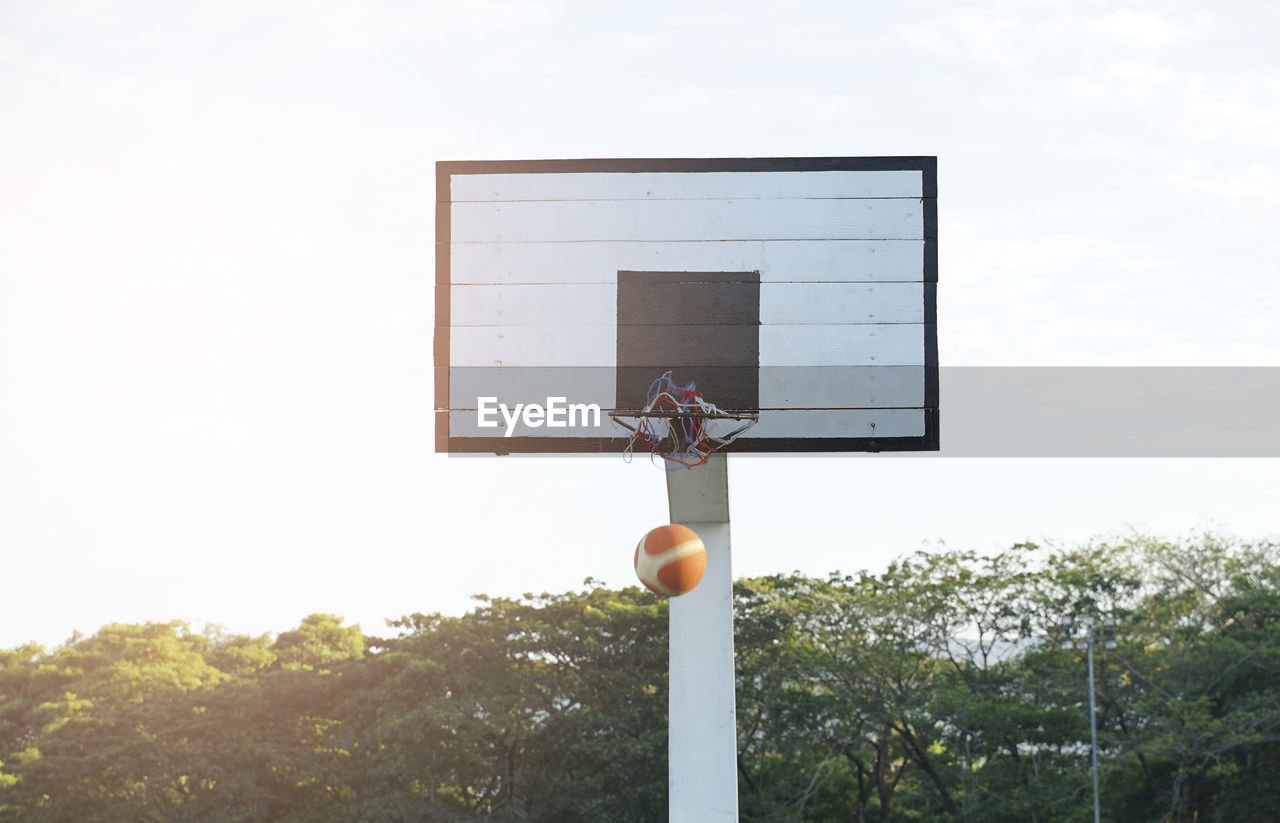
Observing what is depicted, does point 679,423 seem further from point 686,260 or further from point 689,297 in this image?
point 686,260

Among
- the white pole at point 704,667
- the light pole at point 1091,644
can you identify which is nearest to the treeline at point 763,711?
the light pole at point 1091,644

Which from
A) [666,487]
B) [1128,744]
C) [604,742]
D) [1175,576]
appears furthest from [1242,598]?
[666,487]

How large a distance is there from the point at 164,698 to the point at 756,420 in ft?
49.3

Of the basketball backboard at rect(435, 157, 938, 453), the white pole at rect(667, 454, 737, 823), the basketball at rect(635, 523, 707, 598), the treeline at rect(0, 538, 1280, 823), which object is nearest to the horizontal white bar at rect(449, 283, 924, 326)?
the basketball backboard at rect(435, 157, 938, 453)

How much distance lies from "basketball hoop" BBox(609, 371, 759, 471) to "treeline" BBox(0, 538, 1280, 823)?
466 inches

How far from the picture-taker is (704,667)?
5949 millimetres

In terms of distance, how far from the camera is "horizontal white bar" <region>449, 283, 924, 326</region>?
559 centimetres

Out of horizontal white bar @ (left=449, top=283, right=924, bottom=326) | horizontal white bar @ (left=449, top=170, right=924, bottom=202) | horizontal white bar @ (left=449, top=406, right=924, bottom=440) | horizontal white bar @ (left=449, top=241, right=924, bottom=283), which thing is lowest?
horizontal white bar @ (left=449, top=406, right=924, bottom=440)

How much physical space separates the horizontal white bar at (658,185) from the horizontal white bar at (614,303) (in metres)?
0.40

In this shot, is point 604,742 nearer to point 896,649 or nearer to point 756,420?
point 896,649

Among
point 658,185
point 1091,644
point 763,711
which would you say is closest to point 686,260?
point 658,185

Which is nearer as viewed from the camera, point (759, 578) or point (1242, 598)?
point (1242, 598)

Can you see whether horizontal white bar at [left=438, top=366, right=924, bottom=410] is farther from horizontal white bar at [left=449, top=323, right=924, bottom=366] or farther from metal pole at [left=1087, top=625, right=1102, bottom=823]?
metal pole at [left=1087, top=625, right=1102, bottom=823]

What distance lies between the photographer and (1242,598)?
17188mm
